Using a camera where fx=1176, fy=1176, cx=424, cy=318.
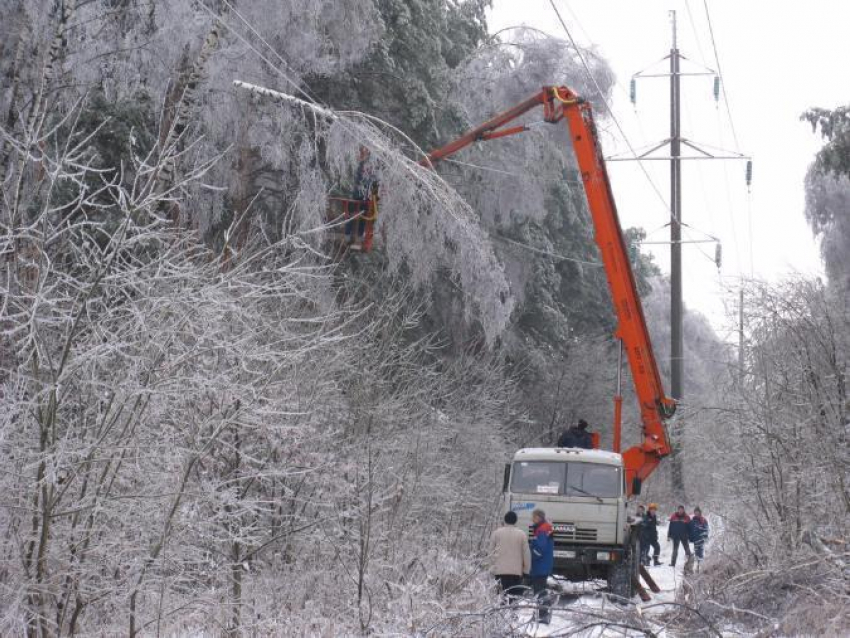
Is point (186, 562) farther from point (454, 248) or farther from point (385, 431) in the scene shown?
point (454, 248)

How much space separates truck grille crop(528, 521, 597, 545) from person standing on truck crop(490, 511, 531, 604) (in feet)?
15.6

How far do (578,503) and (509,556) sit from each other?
529 centimetres

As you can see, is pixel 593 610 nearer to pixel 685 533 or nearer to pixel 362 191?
pixel 362 191

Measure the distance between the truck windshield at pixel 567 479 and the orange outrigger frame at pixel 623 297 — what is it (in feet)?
3.20

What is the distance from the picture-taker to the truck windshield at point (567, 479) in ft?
63.0

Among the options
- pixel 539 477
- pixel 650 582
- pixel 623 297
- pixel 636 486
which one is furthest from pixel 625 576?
pixel 623 297

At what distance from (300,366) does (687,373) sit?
56.3 metres

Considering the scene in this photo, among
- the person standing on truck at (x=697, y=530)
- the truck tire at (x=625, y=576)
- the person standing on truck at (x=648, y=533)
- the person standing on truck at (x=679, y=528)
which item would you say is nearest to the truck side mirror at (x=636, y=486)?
the truck tire at (x=625, y=576)

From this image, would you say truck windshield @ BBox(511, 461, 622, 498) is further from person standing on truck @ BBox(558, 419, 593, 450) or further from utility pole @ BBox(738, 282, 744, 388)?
utility pole @ BBox(738, 282, 744, 388)

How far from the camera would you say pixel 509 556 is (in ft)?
46.1

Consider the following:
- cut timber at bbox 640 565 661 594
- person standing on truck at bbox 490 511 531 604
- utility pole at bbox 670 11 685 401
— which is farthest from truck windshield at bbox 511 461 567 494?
utility pole at bbox 670 11 685 401

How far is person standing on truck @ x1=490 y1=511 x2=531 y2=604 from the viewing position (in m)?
14.0

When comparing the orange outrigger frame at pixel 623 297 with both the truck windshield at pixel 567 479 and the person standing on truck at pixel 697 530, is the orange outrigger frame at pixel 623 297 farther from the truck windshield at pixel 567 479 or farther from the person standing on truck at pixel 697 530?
the person standing on truck at pixel 697 530

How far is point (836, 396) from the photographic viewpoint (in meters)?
19.1
